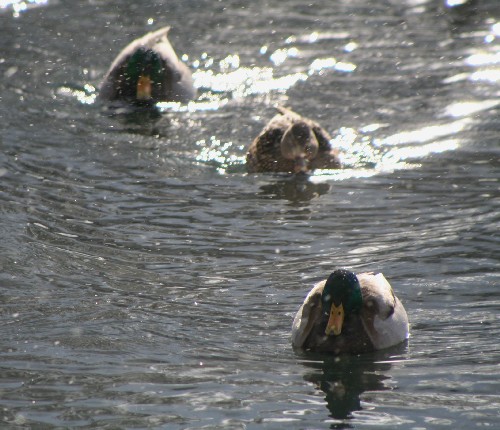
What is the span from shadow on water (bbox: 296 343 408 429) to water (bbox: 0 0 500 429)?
24mm

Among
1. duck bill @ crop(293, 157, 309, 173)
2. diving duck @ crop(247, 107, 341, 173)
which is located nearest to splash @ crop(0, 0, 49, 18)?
diving duck @ crop(247, 107, 341, 173)

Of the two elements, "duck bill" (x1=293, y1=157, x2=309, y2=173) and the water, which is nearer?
the water

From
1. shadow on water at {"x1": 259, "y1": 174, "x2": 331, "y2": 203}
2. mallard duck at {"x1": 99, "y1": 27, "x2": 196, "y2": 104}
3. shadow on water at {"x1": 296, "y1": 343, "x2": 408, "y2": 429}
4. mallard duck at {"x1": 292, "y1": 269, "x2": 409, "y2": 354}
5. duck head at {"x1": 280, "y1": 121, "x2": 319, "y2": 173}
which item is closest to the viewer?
shadow on water at {"x1": 296, "y1": 343, "x2": 408, "y2": 429}

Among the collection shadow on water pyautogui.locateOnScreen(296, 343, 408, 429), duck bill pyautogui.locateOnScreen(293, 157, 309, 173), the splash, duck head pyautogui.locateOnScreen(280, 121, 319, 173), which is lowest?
shadow on water pyautogui.locateOnScreen(296, 343, 408, 429)

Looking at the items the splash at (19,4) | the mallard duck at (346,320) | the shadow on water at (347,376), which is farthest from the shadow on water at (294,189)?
the splash at (19,4)

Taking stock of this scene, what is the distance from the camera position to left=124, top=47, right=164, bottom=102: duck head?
1599 centimetres

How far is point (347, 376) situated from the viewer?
8.67 metres

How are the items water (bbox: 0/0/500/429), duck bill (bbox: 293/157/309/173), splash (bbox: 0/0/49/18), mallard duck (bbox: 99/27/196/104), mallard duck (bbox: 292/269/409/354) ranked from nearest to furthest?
water (bbox: 0/0/500/429)
mallard duck (bbox: 292/269/409/354)
duck bill (bbox: 293/157/309/173)
mallard duck (bbox: 99/27/196/104)
splash (bbox: 0/0/49/18)

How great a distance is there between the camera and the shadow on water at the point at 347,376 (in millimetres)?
7957

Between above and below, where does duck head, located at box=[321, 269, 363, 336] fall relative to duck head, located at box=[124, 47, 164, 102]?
below

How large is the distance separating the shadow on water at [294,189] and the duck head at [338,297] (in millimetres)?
3504

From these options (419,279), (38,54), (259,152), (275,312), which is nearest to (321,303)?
(275,312)

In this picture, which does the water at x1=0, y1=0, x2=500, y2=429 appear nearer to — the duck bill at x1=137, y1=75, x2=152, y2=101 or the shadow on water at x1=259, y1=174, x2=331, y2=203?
the shadow on water at x1=259, y1=174, x2=331, y2=203

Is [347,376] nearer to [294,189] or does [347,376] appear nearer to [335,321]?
[335,321]
